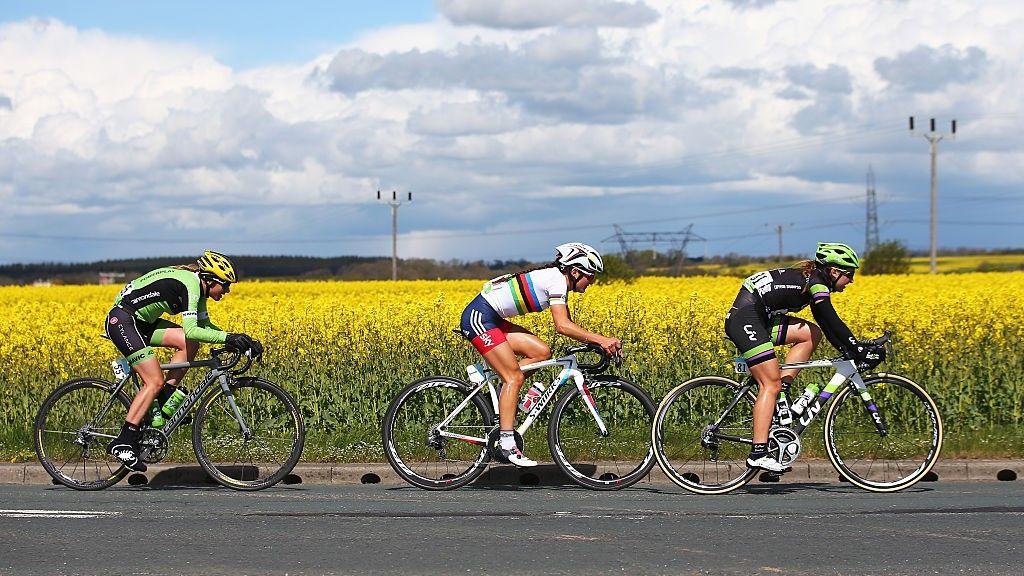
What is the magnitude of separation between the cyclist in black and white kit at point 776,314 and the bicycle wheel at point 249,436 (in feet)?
11.4

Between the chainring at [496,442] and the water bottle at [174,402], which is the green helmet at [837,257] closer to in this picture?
the chainring at [496,442]

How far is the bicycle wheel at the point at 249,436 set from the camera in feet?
34.4

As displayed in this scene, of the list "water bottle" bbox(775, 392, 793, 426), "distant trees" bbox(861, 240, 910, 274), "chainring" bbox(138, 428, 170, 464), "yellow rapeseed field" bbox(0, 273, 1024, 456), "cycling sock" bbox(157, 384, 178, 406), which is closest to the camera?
"water bottle" bbox(775, 392, 793, 426)

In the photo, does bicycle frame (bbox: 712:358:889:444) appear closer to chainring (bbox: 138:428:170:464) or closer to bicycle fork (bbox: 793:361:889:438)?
bicycle fork (bbox: 793:361:889:438)

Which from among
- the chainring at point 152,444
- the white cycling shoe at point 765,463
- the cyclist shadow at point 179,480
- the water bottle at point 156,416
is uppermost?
the water bottle at point 156,416

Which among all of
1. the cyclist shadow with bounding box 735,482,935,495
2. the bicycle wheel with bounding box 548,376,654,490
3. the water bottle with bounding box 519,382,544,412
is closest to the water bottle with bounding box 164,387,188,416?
the water bottle with bounding box 519,382,544,412

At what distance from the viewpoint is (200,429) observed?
34.4 ft

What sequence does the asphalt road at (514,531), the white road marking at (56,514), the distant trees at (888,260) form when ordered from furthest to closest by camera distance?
the distant trees at (888,260) → the white road marking at (56,514) → the asphalt road at (514,531)

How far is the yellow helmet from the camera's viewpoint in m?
10.4

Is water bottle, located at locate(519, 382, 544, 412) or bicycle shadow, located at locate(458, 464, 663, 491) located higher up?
water bottle, located at locate(519, 382, 544, 412)

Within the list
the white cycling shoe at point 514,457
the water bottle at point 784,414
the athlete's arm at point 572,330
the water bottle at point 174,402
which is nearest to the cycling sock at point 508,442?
the white cycling shoe at point 514,457

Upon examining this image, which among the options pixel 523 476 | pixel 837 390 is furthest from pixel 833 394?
pixel 523 476

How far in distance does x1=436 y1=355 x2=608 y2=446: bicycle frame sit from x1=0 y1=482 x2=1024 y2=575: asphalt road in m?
0.51


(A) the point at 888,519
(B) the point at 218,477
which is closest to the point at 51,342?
(B) the point at 218,477
